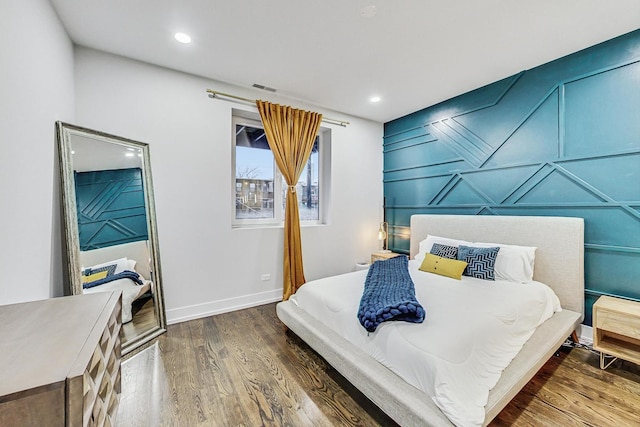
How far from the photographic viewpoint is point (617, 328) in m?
1.99

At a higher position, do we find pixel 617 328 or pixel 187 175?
pixel 187 175

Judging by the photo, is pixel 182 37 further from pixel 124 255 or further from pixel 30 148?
pixel 124 255

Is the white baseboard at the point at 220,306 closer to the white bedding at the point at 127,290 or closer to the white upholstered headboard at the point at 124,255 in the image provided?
the white bedding at the point at 127,290

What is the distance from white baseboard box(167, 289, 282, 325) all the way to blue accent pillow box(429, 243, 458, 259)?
6.51 feet

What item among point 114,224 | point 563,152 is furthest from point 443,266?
point 114,224

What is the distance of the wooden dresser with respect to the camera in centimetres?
69

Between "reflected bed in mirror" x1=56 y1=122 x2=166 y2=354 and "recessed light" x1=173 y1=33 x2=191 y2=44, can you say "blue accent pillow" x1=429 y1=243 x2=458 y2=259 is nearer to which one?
"reflected bed in mirror" x1=56 y1=122 x2=166 y2=354

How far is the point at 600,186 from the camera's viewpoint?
239cm

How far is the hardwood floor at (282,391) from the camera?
62.4 inches

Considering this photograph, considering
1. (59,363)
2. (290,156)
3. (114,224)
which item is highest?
(290,156)

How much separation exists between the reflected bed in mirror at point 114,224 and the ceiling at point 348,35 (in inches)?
35.8

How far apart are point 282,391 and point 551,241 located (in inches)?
108

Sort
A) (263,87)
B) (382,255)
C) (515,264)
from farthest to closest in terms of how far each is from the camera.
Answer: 1. (382,255)
2. (263,87)
3. (515,264)

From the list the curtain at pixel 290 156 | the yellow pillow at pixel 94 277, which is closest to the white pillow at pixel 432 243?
A: the curtain at pixel 290 156
